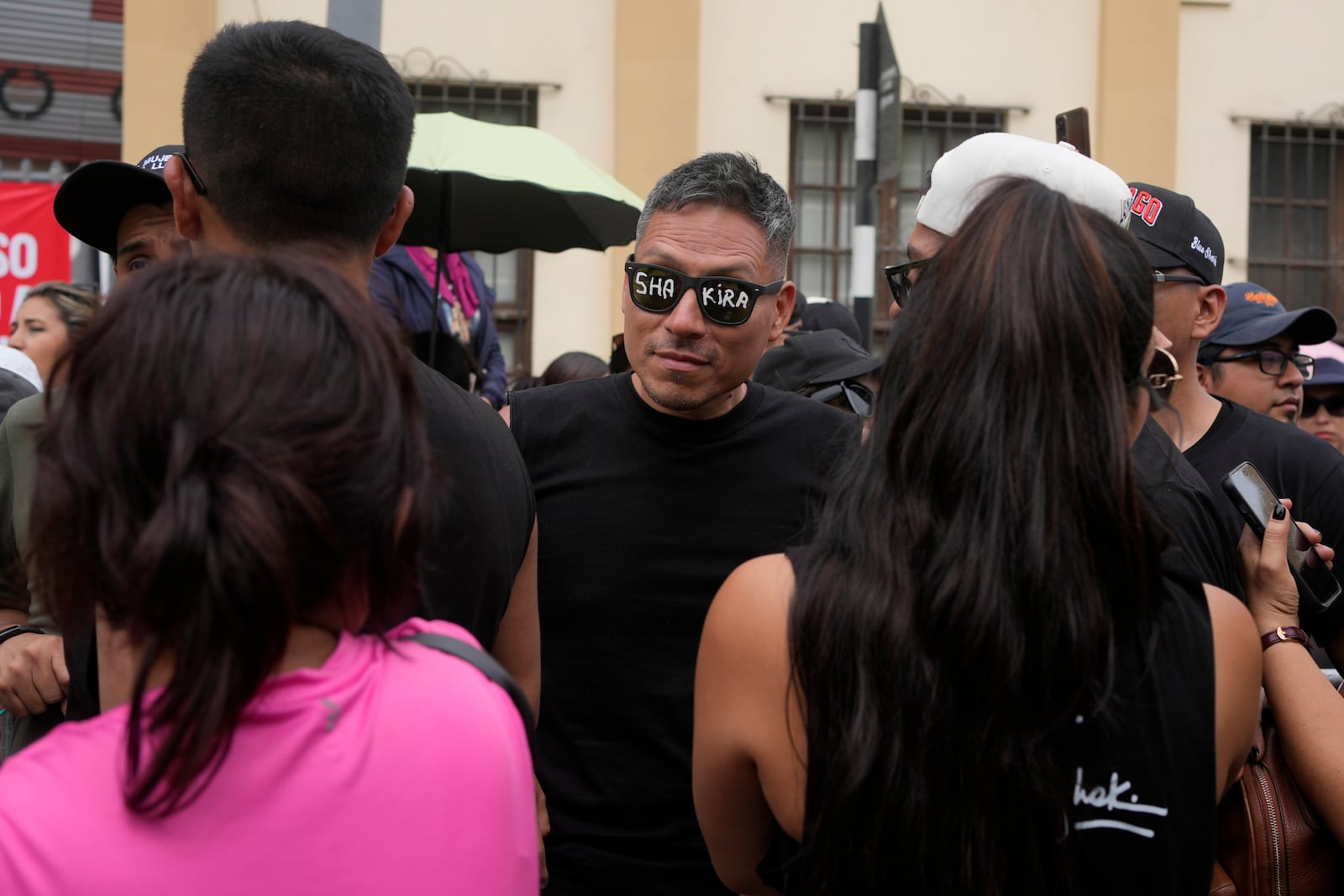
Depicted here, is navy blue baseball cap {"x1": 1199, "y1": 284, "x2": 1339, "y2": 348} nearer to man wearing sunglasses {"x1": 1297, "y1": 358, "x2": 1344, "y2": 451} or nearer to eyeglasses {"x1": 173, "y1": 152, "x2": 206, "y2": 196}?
man wearing sunglasses {"x1": 1297, "y1": 358, "x2": 1344, "y2": 451}

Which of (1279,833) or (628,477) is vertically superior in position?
(628,477)

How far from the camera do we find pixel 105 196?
261cm

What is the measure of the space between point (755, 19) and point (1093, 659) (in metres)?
9.59

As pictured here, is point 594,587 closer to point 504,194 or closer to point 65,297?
point 504,194

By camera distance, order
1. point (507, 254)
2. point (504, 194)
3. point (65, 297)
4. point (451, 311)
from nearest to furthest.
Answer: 1. point (65, 297)
2. point (504, 194)
3. point (451, 311)
4. point (507, 254)

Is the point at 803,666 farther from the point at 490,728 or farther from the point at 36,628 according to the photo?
the point at 36,628

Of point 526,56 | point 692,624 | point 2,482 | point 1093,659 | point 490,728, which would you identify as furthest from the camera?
point 526,56

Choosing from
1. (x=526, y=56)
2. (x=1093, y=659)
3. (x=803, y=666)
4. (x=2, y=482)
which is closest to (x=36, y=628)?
(x=2, y=482)

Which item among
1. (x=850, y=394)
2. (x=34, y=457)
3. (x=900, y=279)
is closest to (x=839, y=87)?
(x=850, y=394)

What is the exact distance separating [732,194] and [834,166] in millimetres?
8234

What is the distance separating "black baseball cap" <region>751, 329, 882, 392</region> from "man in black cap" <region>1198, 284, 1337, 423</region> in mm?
1155

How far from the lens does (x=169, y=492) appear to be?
1.12 meters

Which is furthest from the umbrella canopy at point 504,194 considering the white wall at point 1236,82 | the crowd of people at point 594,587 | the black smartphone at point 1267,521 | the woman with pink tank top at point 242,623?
the white wall at point 1236,82

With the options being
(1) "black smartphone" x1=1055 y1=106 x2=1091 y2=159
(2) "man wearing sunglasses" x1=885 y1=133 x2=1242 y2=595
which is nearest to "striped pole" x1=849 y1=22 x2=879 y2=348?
(1) "black smartphone" x1=1055 y1=106 x2=1091 y2=159
